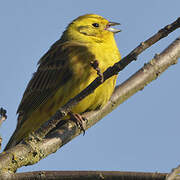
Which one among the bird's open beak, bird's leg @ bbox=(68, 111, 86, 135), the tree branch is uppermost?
the bird's open beak

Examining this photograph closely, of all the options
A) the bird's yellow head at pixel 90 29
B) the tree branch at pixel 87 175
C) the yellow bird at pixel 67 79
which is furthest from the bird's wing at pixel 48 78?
the tree branch at pixel 87 175

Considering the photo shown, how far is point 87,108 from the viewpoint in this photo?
4.40 m

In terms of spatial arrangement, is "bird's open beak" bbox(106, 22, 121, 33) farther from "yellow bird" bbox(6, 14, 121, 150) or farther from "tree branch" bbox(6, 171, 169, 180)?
"tree branch" bbox(6, 171, 169, 180)

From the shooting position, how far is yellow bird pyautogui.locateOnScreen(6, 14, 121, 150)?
4.35m

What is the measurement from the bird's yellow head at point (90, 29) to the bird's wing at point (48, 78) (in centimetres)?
26

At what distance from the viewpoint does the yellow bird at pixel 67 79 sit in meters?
4.35

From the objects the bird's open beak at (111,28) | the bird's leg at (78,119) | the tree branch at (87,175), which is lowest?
the bird's leg at (78,119)

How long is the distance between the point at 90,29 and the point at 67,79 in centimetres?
119

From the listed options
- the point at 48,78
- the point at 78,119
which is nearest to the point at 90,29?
the point at 48,78

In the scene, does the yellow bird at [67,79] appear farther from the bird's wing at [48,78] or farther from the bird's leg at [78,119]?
the bird's leg at [78,119]

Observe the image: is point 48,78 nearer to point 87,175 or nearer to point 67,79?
point 67,79

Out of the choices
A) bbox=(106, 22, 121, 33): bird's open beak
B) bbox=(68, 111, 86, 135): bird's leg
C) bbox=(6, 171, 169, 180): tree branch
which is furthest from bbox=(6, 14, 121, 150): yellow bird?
bbox=(6, 171, 169, 180): tree branch

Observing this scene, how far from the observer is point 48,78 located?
15.8 ft

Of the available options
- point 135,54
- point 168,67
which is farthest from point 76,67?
point 135,54
